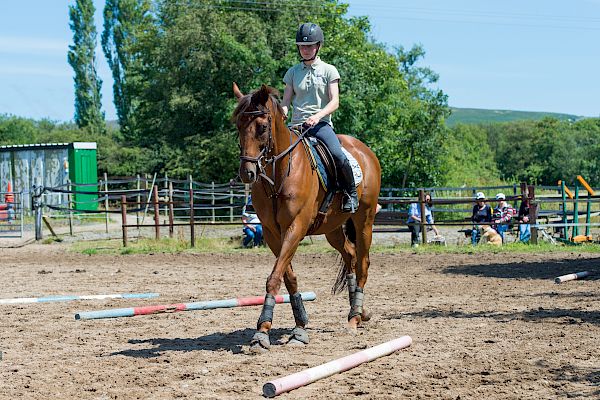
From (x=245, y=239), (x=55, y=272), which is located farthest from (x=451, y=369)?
(x=245, y=239)

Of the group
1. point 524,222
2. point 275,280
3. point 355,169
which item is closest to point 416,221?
point 524,222

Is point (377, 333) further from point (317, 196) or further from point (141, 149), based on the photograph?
point (141, 149)

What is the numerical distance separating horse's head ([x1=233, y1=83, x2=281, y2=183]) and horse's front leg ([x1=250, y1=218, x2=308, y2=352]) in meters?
0.70

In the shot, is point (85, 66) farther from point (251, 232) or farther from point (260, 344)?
point (260, 344)

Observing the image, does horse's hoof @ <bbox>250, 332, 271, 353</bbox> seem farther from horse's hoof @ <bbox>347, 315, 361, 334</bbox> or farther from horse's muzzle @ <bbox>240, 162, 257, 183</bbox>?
horse's muzzle @ <bbox>240, 162, 257, 183</bbox>

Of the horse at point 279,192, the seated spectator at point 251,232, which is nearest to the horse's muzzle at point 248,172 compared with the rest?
the horse at point 279,192

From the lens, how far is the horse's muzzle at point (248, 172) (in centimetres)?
680

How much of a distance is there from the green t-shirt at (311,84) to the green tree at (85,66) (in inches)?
2366

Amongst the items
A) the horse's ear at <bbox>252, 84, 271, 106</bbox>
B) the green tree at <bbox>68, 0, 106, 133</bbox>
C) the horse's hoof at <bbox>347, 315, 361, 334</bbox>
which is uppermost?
the green tree at <bbox>68, 0, 106, 133</bbox>

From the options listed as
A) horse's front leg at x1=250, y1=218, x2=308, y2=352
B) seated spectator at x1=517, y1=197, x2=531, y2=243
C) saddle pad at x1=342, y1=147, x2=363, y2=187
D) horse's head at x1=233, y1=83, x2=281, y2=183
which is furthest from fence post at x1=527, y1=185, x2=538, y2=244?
horse's head at x1=233, y1=83, x2=281, y2=183

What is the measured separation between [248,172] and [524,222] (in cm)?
1336

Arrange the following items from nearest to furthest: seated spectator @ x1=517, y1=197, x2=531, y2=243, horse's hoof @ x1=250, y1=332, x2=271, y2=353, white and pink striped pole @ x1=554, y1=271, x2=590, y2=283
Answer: horse's hoof @ x1=250, y1=332, x2=271, y2=353, white and pink striped pole @ x1=554, y1=271, x2=590, y2=283, seated spectator @ x1=517, y1=197, x2=531, y2=243

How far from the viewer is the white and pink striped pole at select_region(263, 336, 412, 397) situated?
5246 millimetres

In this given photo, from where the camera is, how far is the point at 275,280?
7.16 meters
